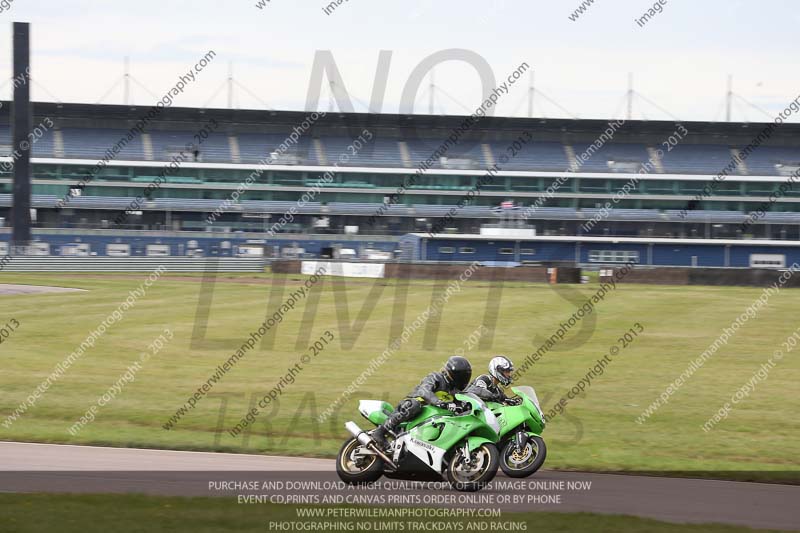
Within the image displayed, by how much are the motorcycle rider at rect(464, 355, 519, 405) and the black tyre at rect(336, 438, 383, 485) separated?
138 cm

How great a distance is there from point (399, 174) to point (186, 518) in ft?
246

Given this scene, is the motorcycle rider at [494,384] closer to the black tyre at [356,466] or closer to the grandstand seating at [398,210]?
the black tyre at [356,466]

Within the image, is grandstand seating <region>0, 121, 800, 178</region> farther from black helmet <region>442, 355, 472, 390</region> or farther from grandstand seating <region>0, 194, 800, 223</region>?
black helmet <region>442, 355, 472, 390</region>

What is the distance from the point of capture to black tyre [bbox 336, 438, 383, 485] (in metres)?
10.2

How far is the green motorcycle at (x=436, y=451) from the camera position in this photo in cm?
1004

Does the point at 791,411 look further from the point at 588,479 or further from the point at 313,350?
the point at 313,350

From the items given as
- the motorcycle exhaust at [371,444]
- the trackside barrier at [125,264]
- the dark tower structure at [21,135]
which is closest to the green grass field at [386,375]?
the motorcycle exhaust at [371,444]

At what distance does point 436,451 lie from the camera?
33.1 ft

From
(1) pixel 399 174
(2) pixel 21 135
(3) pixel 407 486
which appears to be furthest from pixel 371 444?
(1) pixel 399 174

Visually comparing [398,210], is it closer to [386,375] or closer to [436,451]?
[386,375]

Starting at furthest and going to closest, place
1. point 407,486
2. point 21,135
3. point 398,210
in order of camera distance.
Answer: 1. point 398,210
2. point 21,135
3. point 407,486

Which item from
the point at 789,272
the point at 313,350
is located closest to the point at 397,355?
A: the point at 313,350

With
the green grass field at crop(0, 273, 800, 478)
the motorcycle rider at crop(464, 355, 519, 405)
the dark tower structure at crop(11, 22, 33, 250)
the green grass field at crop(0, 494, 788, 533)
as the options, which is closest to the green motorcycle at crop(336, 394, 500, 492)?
the motorcycle rider at crop(464, 355, 519, 405)

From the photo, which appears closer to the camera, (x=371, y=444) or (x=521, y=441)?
(x=371, y=444)
